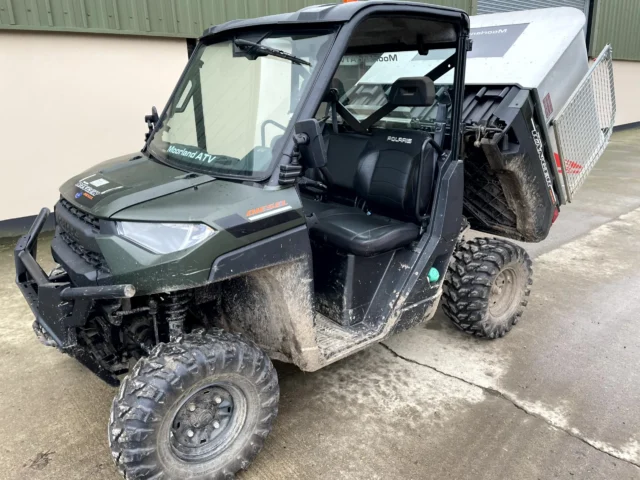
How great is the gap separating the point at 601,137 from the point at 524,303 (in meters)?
1.44

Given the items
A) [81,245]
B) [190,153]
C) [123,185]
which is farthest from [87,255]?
[190,153]

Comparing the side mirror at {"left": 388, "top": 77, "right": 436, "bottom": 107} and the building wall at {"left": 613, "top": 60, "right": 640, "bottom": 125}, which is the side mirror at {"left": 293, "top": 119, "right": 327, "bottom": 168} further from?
the building wall at {"left": 613, "top": 60, "right": 640, "bottom": 125}

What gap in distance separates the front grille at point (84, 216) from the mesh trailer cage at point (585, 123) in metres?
2.88

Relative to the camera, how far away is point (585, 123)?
3.92 meters

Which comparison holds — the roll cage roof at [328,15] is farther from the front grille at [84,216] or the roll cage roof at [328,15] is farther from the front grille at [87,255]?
the front grille at [87,255]

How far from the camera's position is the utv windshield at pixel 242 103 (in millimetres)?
2576

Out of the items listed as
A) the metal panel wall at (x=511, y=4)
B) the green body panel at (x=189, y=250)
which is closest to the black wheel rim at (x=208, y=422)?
the green body panel at (x=189, y=250)

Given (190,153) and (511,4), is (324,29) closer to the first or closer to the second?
(190,153)

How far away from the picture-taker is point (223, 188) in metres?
2.46

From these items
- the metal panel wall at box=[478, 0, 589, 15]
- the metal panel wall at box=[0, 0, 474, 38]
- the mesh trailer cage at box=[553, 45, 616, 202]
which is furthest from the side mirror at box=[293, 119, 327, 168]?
the metal panel wall at box=[478, 0, 589, 15]

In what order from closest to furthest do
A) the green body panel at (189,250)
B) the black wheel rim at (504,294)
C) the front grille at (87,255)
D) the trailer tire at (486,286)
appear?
the green body panel at (189,250), the front grille at (87,255), the trailer tire at (486,286), the black wheel rim at (504,294)

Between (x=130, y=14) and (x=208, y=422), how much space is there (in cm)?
534

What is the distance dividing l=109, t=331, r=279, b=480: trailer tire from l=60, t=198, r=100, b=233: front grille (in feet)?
2.01

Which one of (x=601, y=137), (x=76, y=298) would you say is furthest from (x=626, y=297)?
(x=76, y=298)
